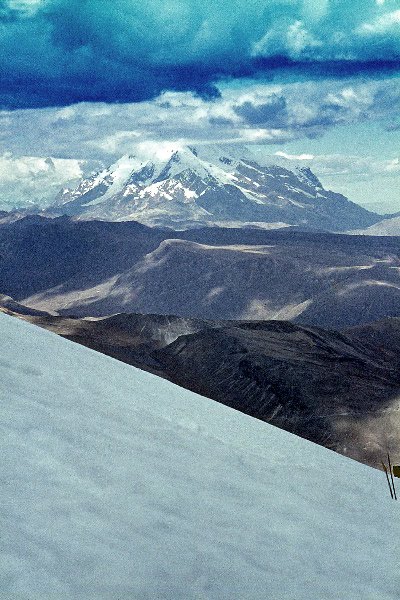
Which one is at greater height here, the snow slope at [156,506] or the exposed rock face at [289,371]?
the snow slope at [156,506]

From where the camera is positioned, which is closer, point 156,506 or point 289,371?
point 156,506

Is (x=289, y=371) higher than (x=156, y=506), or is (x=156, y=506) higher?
(x=156, y=506)

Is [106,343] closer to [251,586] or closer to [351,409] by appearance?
[351,409]

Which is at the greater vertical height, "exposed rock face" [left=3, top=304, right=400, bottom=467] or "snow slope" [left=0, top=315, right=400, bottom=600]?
"snow slope" [left=0, top=315, right=400, bottom=600]

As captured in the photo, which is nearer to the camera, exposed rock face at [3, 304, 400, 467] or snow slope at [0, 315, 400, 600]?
snow slope at [0, 315, 400, 600]

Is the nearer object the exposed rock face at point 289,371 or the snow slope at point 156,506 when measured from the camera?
the snow slope at point 156,506
